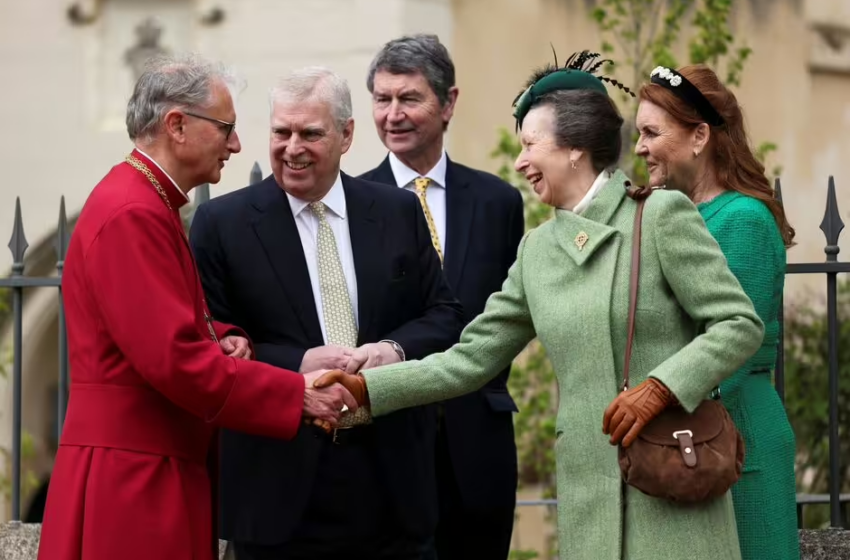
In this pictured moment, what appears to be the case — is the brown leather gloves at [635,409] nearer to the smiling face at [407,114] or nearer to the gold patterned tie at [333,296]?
the gold patterned tie at [333,296]

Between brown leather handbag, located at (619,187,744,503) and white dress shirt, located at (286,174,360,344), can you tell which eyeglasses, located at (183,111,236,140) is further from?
brown leather handbag, located at (619,187,744,503)

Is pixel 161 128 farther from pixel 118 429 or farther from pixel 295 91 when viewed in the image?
pixel 118 429

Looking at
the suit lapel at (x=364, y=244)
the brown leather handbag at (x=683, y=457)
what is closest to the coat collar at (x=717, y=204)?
the brown leather handbag at (x=683, y=457)

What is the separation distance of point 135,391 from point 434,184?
1.70 m

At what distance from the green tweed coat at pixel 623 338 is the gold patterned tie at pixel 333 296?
68cm

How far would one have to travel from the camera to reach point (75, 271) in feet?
12.5

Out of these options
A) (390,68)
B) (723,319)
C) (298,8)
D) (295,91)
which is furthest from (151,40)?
(723,319)

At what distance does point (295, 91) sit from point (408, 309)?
26.7 inches

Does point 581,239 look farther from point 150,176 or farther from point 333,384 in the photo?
point 150,176

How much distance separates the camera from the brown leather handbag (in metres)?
3.45

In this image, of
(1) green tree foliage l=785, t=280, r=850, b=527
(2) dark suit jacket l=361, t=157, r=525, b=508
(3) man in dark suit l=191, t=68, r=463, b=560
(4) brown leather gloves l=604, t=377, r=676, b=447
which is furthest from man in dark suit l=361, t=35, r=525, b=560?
(1) green tree foliage l=785, t=280, r=850, b=527

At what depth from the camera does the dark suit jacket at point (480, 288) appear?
16.0 ft

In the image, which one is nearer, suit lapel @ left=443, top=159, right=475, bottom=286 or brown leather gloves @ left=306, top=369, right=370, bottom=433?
brown leather gloves @ left=306, top=369, right=370, bottom=433

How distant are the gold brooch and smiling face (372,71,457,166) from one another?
5.33 ft
